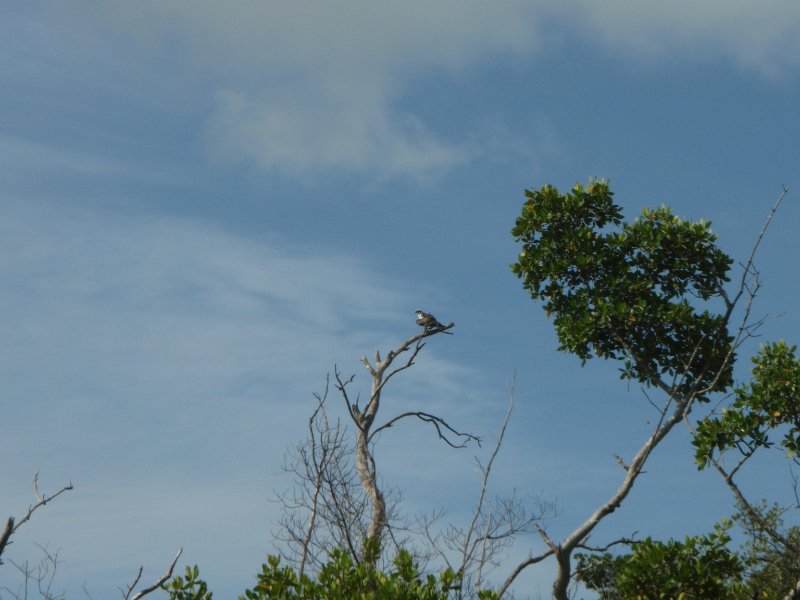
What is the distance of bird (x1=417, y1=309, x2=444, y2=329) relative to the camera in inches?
722

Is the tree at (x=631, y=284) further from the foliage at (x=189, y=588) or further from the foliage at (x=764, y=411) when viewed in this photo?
the foliage at (x=189, y=588)

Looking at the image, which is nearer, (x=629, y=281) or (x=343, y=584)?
(x=343, y=584)

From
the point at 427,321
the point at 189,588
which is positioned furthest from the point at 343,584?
the point at 427,321

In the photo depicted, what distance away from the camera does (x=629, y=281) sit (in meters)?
12.8

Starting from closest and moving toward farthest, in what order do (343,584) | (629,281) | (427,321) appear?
(343,584) → (629,281) → (427,321)

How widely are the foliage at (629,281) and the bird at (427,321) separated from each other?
4.97 metres

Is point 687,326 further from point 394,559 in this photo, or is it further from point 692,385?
point 394,559

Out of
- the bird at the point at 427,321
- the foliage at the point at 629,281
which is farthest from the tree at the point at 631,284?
the bird at the point at 427,321

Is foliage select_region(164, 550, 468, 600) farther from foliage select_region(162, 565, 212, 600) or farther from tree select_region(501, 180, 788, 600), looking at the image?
tree select_region(501, 180, 788, 600)

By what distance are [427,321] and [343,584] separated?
9.98 metres

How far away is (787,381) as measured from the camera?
11.4 metres

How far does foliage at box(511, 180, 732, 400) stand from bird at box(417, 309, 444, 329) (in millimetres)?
4971

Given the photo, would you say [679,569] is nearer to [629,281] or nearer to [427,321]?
[629,281]

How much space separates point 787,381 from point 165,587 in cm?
775
